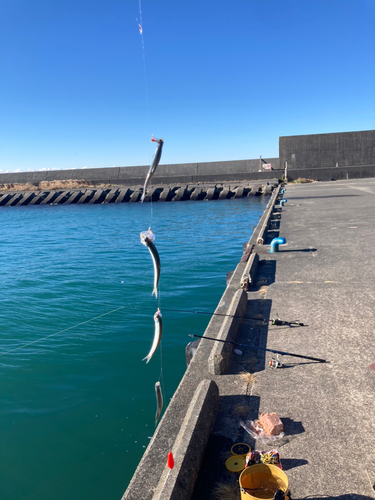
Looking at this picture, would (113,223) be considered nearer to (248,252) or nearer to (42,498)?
(248,252)

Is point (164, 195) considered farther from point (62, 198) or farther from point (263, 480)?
point (263, 480)

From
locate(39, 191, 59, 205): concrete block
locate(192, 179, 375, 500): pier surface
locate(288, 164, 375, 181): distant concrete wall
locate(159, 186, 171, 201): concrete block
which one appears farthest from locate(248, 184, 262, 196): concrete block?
locate(192, 179, 375, 500): pier surface

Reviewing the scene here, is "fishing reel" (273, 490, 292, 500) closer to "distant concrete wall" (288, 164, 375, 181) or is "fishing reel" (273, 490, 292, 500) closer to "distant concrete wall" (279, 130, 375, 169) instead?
"distant concrete wall" (288, 164, 375, 181)

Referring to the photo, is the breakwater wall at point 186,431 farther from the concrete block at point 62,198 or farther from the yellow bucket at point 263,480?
the concrete block at point 62,198

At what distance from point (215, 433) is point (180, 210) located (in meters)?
30.1

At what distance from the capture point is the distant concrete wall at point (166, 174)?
4816 cm

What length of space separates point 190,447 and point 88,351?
5594 mm

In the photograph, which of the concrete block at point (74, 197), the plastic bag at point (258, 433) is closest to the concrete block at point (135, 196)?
the concrete block at point (74, 197)

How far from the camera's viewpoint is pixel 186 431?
3645mm

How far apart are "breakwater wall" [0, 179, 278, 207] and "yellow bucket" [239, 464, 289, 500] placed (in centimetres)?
3635

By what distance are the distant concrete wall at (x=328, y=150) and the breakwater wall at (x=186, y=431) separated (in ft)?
145

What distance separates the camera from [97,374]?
7586 mm

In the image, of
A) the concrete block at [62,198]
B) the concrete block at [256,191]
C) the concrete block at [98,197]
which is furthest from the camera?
the concrete block at [62,198]

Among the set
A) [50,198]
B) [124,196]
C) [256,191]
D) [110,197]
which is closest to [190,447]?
[256,191]
